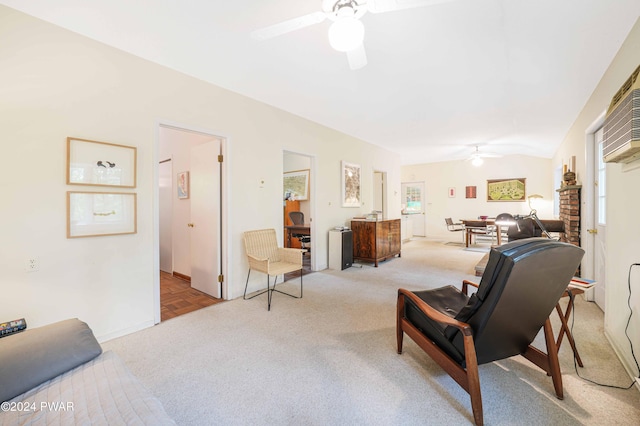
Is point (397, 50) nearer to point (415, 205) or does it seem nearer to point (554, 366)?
point (554, 366)

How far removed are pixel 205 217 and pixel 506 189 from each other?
8.43 meters

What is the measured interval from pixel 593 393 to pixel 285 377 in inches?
76.6

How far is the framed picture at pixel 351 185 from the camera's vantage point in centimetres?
523

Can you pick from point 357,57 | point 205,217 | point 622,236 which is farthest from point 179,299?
point 622,236

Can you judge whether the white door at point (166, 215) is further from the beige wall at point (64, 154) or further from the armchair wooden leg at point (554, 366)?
the armchair wooden leg at point (554, 366)

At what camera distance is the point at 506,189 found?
7.82 meters

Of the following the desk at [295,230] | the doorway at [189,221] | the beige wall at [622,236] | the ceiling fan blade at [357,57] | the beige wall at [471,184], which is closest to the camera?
the beige wall at [622,236]

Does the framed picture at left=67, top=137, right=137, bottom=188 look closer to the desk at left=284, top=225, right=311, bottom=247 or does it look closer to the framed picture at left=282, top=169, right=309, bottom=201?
the desk at left=284, top=225, right=311, bottom=247

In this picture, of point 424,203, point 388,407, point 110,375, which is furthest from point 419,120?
point 424,203

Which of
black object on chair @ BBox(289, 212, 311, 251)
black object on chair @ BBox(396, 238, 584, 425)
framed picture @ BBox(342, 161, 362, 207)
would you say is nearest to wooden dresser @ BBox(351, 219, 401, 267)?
framed picture @ BBox(342, 161, 362, 207)

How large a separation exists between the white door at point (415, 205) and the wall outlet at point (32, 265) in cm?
874

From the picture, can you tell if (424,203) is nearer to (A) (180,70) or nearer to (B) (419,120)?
(B) (419,120)

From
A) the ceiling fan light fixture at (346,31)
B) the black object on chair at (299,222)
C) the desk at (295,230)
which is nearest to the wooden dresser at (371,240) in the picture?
the desk at (295,230)

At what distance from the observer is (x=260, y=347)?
7.16 ft
